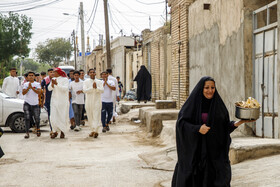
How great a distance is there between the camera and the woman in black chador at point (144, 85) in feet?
58.7

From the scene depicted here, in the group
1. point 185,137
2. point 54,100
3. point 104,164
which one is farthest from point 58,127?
point 185,137

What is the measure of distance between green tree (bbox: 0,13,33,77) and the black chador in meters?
33.3

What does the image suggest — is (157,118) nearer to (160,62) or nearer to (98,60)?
(160,62)

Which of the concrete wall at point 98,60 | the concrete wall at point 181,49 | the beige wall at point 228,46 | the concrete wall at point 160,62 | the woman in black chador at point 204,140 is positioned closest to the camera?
the woman in black chador at point 204,140

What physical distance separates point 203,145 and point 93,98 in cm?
716

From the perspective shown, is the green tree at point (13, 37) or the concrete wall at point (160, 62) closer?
the concrete wall at point (160, 62)

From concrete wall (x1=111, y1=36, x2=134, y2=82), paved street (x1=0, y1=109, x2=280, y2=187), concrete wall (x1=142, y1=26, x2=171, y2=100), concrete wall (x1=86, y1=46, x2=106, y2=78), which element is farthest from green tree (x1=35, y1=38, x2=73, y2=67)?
paved street (x1=0, y1=109, x2=280, y2=187)

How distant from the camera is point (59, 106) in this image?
10.7 metres

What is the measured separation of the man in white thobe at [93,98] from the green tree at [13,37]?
26248 millimetres

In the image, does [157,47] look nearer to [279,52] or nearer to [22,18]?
[279,52]

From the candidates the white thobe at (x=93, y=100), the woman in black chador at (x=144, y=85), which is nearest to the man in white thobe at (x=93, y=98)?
the white thobe at (x=93, y=100)

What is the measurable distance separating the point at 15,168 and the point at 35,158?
90cm

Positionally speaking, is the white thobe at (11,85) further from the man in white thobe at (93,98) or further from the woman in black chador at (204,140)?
the woman in black chador at (204,140)

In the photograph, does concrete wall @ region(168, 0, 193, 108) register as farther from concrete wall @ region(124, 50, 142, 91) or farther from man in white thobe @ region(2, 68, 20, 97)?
concrete wall @ region(124, 50, 142, 91)
